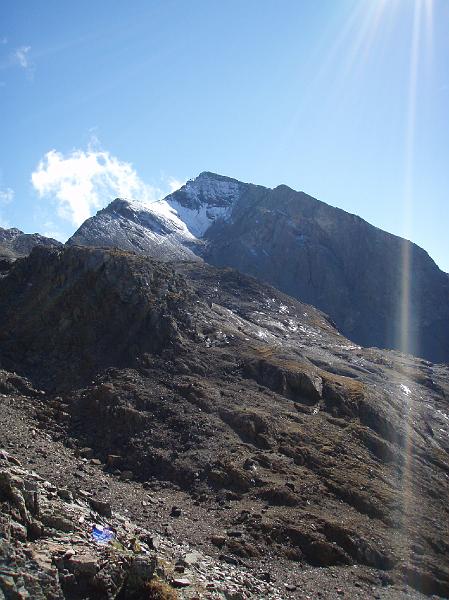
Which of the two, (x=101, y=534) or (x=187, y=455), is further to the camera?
(x=187, y=455)

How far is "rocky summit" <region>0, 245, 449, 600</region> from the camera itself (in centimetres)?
1964

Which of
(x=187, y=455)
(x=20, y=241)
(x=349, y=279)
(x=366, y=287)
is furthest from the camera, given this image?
(x=349, y=279)

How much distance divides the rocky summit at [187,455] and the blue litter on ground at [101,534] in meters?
0.10

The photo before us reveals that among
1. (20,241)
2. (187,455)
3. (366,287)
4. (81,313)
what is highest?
(366,287)

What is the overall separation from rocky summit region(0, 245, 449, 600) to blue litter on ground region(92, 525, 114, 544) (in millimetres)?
96

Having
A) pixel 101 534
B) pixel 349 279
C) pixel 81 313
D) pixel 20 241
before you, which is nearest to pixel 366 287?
pixel 349 279

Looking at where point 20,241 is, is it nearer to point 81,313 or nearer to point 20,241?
point 20,241

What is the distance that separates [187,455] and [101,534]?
18949 millimetres

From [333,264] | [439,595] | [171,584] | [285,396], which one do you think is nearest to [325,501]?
[439,595]

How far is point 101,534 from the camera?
20.3 metres

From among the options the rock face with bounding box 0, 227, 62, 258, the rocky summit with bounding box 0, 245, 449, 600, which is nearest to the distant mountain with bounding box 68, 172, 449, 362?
the rock face with bounding box 0, 227, 62, 258

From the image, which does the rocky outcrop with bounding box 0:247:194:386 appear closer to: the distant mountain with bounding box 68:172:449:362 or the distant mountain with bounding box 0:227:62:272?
the distant mountain with bounding box 0:227:62:272

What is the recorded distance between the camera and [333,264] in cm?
19662

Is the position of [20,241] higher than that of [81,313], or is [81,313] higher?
[20,241]
